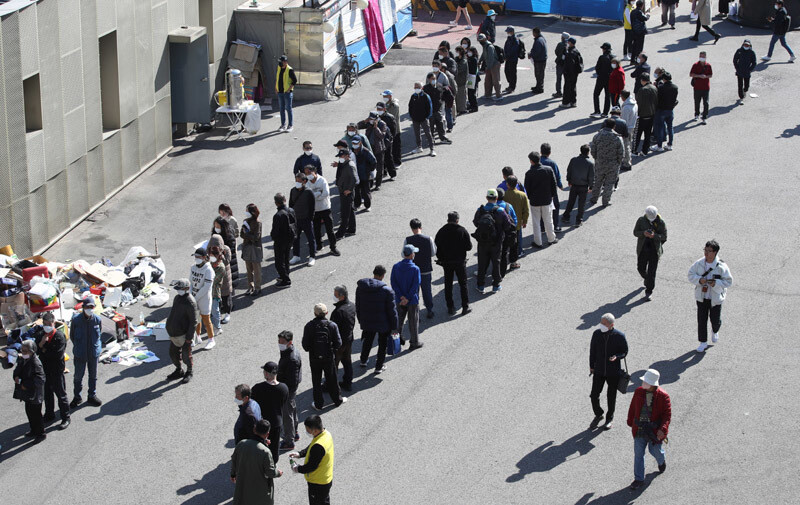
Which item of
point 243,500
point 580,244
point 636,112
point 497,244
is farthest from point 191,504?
point 636,112

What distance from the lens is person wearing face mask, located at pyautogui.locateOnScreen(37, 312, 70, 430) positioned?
12.6m

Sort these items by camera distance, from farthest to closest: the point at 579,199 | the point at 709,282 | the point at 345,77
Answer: the point at 345,77, the point at 579,199, the point at 709,282

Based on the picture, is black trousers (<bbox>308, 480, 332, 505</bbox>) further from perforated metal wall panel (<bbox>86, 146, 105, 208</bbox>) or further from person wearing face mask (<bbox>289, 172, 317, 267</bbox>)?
perforated metal wall panel (<bbox>86, 146, 105, 208</bbox>)

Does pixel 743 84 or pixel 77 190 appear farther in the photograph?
pixel 743 84

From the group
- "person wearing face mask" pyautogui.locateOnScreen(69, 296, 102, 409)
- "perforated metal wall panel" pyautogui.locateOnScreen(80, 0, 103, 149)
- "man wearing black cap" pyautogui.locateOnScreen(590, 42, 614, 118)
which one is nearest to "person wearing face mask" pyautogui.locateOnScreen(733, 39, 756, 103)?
"man wearing black cap" pyautogui.locateOnScreen(590, 42, 614, 118)

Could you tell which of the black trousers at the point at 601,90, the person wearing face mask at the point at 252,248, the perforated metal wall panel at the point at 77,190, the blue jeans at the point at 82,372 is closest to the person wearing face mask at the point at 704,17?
the black trousers at the point at 601,90

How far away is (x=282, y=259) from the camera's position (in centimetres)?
1638

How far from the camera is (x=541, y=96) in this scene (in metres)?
26.1

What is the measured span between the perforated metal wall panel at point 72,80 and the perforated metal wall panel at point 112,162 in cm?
146

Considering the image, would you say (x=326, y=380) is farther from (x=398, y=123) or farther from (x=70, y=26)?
(x=398, y=123)

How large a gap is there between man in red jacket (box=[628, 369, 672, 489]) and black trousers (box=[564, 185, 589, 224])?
759 centimetres

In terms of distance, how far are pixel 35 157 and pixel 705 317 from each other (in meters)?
10.9

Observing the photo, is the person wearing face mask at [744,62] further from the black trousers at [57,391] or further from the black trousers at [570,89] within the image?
the black trousers at [57,391]

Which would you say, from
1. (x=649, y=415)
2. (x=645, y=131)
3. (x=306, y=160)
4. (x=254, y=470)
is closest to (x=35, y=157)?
(x=306, y=160)
